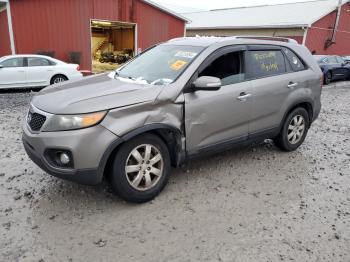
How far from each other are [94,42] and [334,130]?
2513 centimetres

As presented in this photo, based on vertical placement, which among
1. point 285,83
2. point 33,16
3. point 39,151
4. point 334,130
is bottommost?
point 334,130

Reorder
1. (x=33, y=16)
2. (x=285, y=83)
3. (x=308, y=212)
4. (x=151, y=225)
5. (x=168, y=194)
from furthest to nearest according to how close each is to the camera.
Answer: (x=33, y=16), (x=285, y=83), (x=168, y=194), (x=308, y=212), (x=151, y=225)

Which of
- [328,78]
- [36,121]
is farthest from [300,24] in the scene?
[36,121]

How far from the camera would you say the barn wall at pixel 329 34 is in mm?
23484

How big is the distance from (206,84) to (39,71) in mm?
9263

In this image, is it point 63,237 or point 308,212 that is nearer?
point 63,237

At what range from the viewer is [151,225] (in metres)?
3.29

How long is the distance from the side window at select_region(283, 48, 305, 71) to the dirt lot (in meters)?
1.44

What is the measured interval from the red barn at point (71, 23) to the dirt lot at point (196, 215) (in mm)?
10406

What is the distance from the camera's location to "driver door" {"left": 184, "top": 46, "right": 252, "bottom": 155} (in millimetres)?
3865

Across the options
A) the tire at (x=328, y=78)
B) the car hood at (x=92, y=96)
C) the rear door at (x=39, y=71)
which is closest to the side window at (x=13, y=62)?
the rear door at (x=39, y=71)

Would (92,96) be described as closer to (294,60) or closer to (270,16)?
(294,60)

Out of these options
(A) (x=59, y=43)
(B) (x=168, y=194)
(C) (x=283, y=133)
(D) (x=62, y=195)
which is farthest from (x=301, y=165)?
(A) (x=59, y=43)

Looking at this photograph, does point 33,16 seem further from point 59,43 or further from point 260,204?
point 260,204
